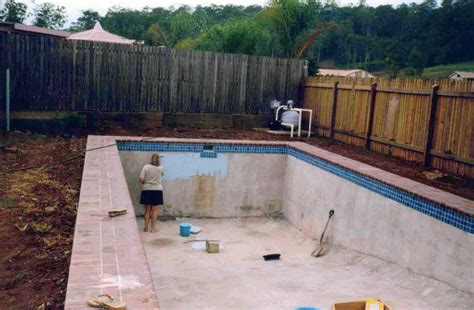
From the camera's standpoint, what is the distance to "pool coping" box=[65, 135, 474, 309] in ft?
11.0

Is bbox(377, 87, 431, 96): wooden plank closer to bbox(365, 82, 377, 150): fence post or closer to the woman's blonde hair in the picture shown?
bbox(365, 82, 377, 150): fence post

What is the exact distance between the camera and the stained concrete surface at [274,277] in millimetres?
6500

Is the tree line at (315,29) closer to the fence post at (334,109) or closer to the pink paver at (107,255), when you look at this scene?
the fence post at (334,109)

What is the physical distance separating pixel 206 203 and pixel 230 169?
3.02ft

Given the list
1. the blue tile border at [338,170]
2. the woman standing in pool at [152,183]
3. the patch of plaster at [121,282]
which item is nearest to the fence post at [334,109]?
the blue tile border at [338,170]

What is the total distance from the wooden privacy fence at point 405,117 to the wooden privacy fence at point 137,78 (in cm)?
196

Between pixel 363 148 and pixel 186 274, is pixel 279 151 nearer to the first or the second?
pixel 363 148

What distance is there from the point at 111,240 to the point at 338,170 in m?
5.72

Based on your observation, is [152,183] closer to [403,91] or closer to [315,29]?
[403,91]

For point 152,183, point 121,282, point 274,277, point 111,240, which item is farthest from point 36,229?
point 152,183

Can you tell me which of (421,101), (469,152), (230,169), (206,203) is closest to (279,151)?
(230,169)

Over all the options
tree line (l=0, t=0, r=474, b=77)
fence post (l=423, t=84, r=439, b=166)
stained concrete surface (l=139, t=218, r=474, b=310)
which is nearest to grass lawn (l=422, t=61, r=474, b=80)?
tree line (l=0, t=0, r=474, b=77)

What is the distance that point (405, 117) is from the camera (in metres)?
11.5

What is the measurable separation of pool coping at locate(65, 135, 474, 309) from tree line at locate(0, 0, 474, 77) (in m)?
13.6
